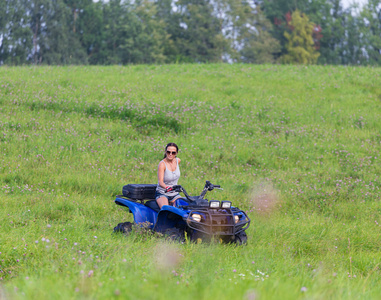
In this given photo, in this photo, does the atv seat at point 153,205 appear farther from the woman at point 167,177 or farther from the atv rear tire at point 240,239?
the atv rear tire at point 240,239

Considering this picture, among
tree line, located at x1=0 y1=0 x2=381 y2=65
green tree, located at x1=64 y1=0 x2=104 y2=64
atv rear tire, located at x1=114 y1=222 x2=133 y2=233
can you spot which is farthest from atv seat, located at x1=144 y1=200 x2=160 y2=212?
green tree, located at x1=64 y1=0 x2=104 y2=64

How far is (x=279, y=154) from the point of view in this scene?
13.2 meters

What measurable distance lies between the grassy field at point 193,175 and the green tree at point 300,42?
32.6 m

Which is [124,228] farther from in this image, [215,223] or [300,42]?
[300,42]

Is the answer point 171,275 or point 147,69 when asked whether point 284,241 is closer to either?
point 171,275

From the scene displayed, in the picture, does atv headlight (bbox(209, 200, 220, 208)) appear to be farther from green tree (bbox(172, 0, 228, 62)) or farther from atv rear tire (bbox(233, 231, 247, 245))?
green tree (bbox(172, 0, 228, 62))

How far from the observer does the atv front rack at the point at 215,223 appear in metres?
5.91

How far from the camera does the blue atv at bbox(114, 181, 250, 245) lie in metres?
5.97

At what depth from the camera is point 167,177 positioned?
716 centimetres

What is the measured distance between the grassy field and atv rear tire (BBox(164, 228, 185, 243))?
7.8 inches

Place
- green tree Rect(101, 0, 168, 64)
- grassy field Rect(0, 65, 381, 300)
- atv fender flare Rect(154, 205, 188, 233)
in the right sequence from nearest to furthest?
grassy field Rect(0, 65, 381, 300) < atv fender flare Rect(154, 205, 188, 233) < green tree Rect(101, 0, 168, 64)

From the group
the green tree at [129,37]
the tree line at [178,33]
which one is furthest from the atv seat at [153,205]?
the green tree at [129,37]

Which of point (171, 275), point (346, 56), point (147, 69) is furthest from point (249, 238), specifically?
point (346, 56)

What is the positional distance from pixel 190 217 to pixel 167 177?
134 centimetres
